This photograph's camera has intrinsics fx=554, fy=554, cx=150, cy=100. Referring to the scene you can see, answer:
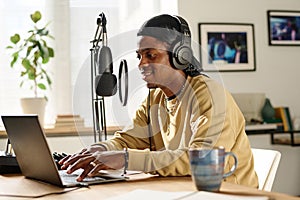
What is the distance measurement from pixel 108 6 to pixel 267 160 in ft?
7.73

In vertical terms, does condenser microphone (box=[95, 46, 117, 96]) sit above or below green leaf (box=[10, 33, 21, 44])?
below

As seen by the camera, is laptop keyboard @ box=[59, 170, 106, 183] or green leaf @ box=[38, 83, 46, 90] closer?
laptop keyboard @ box=[59, 170, 106, 183]


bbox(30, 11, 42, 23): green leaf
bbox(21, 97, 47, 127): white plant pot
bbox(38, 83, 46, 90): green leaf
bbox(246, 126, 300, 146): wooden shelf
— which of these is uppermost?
bbox(30, 11, 42, 23): green leaf

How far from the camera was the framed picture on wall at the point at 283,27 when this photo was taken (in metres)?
4.05

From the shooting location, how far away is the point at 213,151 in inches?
45.9

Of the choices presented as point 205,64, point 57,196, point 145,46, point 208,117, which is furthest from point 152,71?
point 205,64

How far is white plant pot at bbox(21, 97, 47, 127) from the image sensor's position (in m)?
3.47

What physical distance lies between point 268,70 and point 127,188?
2.87 m

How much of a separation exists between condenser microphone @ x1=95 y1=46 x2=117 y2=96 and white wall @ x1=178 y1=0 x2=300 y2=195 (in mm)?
2081

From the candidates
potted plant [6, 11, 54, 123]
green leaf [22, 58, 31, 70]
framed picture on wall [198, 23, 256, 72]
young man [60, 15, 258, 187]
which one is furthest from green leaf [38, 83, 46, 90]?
young man [60, 15, 258, 187]

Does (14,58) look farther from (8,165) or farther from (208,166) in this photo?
(208,166)

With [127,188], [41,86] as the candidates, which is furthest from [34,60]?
[127,188]

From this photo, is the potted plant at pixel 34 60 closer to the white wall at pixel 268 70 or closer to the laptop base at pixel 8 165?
the white wall at pixel 268 70

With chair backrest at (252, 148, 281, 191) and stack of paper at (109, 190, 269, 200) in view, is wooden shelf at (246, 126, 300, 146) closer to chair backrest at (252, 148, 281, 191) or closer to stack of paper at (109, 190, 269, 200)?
chair backrest at (252, 148, 281, 191)
